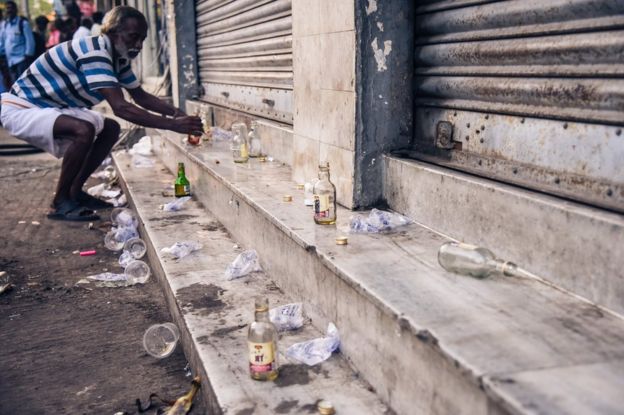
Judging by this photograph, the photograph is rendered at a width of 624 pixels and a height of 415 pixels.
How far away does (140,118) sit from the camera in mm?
5996

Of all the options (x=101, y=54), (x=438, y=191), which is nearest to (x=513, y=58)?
(x=438, y=191)

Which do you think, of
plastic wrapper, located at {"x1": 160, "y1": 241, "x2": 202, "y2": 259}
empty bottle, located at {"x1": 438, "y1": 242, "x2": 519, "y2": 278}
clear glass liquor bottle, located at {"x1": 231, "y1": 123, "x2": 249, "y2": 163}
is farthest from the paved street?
clear glass liquor bottle, located at {"x1": 231, "y1": 123, "x2": 249, "y2": 163}

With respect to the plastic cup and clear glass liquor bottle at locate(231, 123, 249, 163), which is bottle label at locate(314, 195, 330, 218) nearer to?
clear glass liquor bottle at locate(231, 123, 249, 163)

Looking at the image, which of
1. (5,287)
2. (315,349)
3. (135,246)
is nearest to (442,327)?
(315,349)

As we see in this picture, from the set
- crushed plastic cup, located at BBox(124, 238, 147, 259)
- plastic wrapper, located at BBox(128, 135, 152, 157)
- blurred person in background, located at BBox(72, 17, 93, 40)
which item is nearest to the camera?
crushed plastic cup, located at BBox(124, 238, 147, 259)

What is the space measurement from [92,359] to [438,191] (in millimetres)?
2072

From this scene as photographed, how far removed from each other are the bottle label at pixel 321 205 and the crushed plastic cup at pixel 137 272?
193cm

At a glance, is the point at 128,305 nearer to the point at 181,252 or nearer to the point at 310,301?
the point at 181,252

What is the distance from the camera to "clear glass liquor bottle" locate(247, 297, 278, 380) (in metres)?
2.61

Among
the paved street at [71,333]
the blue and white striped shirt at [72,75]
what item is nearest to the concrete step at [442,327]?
the paved street at [71,333]

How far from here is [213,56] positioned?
353 inches

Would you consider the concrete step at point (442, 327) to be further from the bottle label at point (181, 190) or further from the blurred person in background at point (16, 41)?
the blurred person in background at point (16, 41)

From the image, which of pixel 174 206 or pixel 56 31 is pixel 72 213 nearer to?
pixel 174 206

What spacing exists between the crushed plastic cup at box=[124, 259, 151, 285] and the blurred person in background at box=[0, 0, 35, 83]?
34.4 feet
